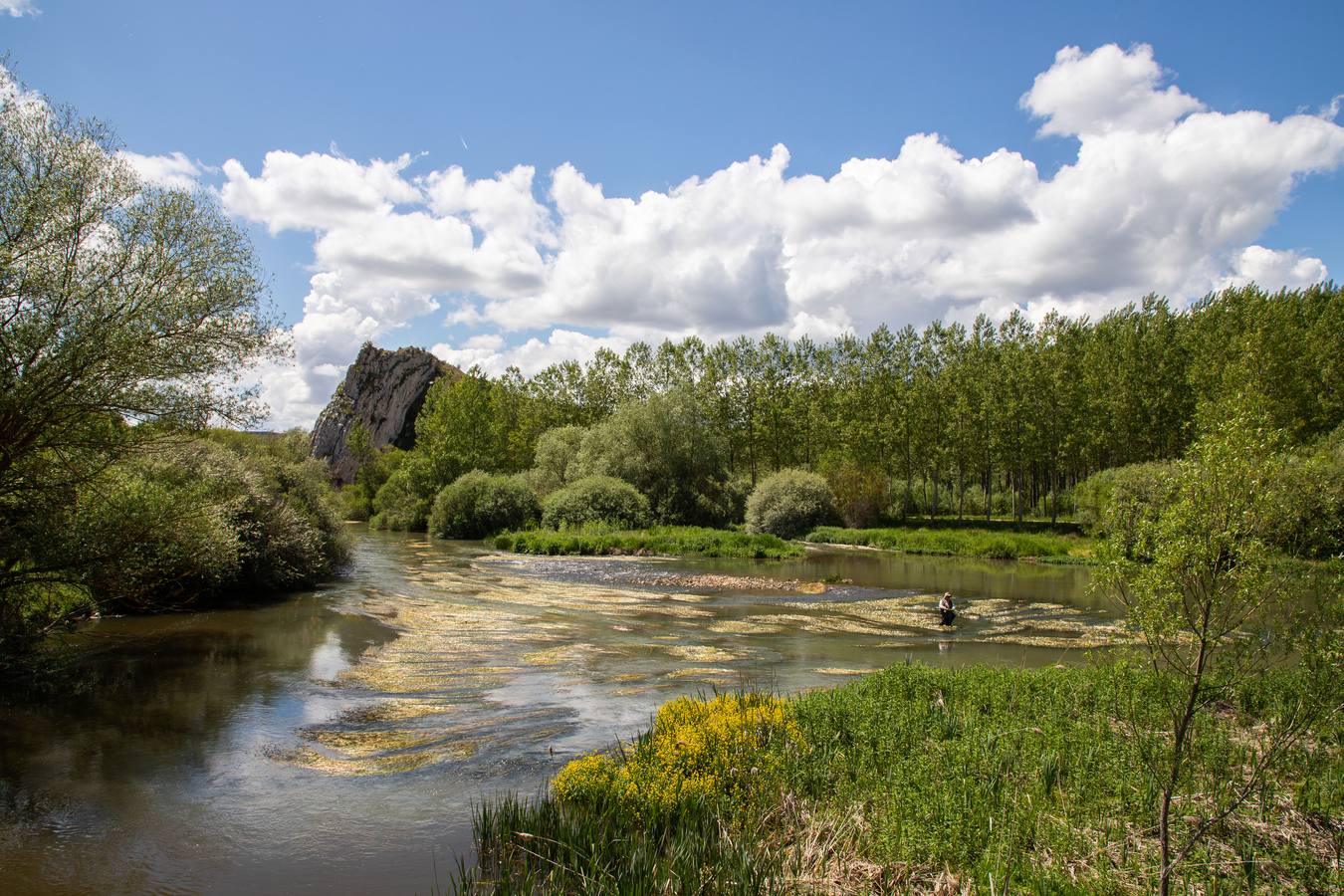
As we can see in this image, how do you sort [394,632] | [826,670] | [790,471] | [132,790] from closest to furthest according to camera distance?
[132,790], [826,670], [394,632], [790,471]

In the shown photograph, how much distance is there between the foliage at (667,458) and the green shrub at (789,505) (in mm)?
3881

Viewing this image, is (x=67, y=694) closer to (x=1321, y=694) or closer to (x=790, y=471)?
(x=1321, y=694)

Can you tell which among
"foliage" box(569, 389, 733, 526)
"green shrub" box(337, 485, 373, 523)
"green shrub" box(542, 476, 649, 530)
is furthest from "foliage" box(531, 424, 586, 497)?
"green shrub" box(337, 485, 373, 523)

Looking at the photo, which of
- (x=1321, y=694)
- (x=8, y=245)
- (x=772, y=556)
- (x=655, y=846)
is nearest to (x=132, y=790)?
(x=655, y=846)

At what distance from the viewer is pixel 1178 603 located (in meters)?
6.70

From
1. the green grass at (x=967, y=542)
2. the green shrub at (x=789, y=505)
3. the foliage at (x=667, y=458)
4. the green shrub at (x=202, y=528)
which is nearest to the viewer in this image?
the green shrub at (x=202, y=528)

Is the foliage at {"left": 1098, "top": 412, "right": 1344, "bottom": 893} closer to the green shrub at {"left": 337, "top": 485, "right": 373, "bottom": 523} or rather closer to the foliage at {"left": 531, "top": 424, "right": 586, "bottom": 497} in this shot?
the foliage at {"left": 531, "top": 424, "right": 586, "bottom": 497}

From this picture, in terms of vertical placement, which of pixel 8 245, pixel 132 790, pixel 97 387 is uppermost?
pixel 8 245

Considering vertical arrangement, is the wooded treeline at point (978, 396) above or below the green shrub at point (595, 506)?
above

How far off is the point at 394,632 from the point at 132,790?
11695 millimetres

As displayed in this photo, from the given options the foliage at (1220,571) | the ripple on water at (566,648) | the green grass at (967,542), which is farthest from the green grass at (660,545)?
the foliage at (1220,571)

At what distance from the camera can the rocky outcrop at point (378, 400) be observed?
116819 mm

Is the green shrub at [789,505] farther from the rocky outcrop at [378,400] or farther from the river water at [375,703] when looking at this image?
the rocky outcrop at [378,400]

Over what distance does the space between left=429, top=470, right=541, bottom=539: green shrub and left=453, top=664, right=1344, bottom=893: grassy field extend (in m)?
50.8
